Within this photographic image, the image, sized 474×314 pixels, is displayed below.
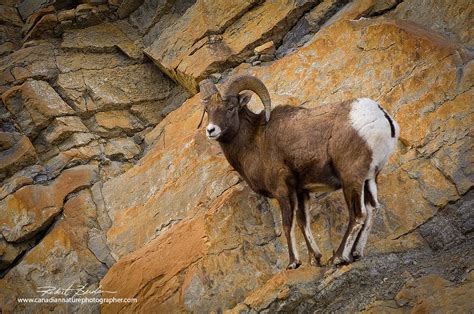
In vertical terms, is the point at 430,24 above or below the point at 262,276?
above

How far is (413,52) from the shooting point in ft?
38.6

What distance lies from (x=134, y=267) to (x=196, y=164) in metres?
2.65

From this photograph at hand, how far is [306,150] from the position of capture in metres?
9.81

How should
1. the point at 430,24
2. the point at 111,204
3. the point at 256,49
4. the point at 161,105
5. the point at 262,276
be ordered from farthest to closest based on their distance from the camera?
the point at 161,105
the point at 256,49
the point at 111,204
the point at 430,24
the point at 262,276

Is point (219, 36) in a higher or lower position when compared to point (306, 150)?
higher

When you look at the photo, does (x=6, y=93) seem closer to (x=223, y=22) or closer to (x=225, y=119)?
(x=223, y=22)

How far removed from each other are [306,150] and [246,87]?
1.90 m

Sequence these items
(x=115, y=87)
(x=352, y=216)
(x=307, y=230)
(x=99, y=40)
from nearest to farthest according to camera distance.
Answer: (x=352, y=216)
(x=307, y=230)
(x=115, y=87)
(x=99, y=40)

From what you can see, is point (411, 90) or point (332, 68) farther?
point (332, 68)

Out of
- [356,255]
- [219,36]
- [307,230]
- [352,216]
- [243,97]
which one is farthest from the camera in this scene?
[219,36]

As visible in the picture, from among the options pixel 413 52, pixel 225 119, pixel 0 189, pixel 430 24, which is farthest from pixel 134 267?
pixel 430 24

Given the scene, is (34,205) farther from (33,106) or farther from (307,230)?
(307,230)

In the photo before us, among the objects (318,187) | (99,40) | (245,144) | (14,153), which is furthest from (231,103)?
(99,40)

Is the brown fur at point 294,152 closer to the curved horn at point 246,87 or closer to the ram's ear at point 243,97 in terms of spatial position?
the ram's ear at point 243,97
